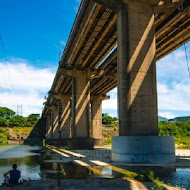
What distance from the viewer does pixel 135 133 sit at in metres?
16.3

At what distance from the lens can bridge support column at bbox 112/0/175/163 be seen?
1550 centimetres

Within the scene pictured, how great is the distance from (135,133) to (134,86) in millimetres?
3041

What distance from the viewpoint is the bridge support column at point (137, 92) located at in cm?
1550

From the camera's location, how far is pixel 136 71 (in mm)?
17000

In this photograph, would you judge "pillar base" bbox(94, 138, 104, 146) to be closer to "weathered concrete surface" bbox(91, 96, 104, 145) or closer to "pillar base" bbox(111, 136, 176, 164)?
"weathered concrete surface" bbox(91, 96, 104, 145)

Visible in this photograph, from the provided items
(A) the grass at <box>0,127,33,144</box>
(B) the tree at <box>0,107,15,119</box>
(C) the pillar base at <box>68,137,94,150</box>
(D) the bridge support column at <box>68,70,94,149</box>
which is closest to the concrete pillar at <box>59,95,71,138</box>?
(D) the bridge support column at <box>68,70,94,149</box>

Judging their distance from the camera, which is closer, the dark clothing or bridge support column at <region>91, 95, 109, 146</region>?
the dark clothing

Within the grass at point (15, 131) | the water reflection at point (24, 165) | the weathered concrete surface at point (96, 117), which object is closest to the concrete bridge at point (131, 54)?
the water reflection at point (24, 165)

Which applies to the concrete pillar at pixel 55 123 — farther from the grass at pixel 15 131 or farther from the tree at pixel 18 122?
the tree at pixel 18 122

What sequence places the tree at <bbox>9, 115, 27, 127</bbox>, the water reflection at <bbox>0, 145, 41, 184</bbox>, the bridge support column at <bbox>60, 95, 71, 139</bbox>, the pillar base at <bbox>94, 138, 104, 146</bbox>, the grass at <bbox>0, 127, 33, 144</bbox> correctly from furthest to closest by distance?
the tree at <bbox>9, 115, 27, 127</bbox> → the grass at <bbox>0, 127, 33, 144</bbox> → the bridge support column at <bbox>60, 95, 71, 139</bbox> → the pillar base at <bbox>94, 138, 104, 146</bbox> → the water reflection at <bbox>0, 145, 41, 184</bbox>

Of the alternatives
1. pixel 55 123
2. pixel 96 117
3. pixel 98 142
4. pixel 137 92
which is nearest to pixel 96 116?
pixel 96 117

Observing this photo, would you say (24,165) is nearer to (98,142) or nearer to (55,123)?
(98,142)

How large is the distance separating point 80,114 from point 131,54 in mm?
22098

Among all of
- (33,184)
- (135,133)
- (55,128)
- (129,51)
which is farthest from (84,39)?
(55,128)
